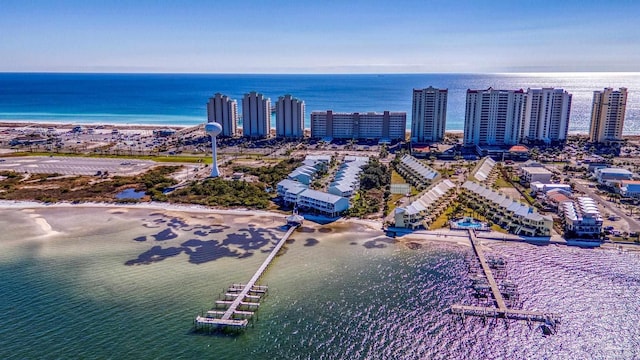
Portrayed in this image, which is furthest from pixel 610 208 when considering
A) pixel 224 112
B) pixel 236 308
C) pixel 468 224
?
pixel 224 112

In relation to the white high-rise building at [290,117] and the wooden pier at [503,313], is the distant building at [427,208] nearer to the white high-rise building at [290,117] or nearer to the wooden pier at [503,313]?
the wooden pier at [503,313]

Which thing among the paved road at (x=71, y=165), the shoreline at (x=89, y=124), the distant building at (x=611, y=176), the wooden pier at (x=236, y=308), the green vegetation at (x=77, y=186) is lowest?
the wooden pier at (x=236, y=308)

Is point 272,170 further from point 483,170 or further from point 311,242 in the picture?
point 483,170

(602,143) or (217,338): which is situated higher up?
(602,143)

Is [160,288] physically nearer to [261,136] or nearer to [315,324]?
[315,324]

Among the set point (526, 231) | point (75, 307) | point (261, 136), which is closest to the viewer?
point (75, 307)

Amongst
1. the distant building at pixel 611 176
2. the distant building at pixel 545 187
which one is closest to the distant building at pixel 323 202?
the distant building at pixel 545 187

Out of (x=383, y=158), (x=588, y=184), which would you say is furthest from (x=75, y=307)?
(x=588, y=184)
